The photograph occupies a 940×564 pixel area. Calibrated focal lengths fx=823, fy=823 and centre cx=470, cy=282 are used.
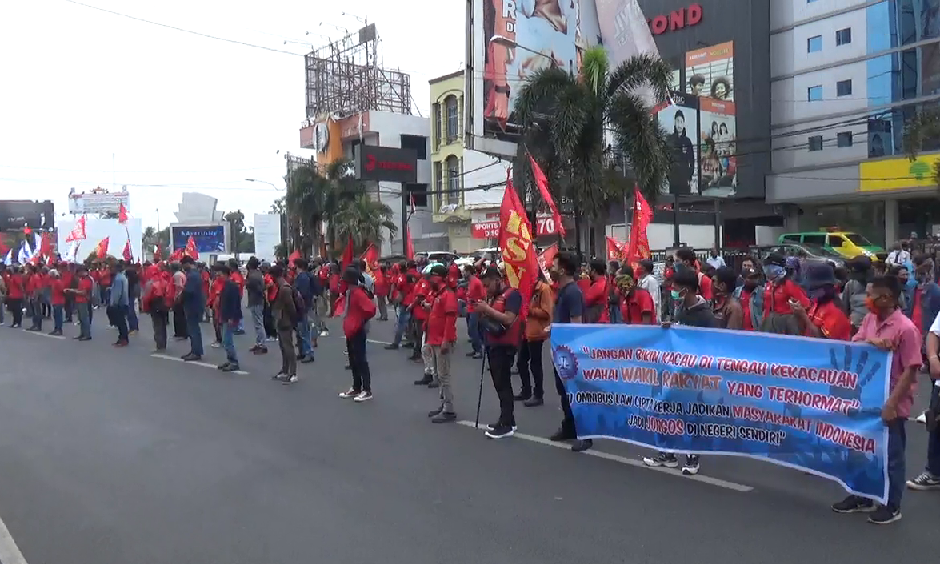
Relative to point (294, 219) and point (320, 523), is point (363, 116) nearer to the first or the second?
point (294, 219)

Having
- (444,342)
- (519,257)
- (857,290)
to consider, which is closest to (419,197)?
(857,290)

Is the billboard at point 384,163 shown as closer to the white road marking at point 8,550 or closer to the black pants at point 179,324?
the black pants at point 179,324

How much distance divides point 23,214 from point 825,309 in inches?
3937

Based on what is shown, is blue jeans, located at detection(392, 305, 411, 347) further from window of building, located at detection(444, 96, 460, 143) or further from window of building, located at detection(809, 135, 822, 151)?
window of building, located at detection(444, 96, 460, 143)

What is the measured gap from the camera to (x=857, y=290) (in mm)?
10273

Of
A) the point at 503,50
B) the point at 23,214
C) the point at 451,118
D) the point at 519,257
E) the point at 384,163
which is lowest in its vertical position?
the point at 519,257

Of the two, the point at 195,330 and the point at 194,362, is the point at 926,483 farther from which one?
the point at 195,330

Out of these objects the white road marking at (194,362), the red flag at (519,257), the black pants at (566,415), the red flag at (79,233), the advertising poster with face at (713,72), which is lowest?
the white road marking at (194,362)

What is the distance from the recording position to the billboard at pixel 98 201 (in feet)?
346

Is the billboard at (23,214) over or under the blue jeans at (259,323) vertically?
over

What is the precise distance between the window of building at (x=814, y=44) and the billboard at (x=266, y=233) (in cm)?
4249

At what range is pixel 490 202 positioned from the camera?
160ft

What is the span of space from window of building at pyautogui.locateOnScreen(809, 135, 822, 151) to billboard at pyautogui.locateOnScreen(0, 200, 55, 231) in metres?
79.3

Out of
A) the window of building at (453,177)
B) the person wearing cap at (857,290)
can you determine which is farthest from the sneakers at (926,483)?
the window of building at (453,177)
